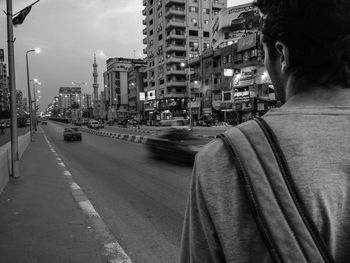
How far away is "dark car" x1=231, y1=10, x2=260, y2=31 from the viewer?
62969mm

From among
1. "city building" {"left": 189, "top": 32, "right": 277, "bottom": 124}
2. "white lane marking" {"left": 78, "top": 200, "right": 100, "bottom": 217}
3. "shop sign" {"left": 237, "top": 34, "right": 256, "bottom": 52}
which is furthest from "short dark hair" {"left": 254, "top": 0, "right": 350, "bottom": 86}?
"shop sign" {"left": 237, "top": 34, "right": 256, "bottom": 52}

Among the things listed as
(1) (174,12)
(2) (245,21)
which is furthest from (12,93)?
(1) (174,12)

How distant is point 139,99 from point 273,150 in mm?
100750

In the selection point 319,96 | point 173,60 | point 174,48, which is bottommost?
point 319,96

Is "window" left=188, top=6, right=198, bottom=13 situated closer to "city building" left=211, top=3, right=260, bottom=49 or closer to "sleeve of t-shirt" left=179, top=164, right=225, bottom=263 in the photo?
"city building" left=211, top=3, right=260, bottom=49

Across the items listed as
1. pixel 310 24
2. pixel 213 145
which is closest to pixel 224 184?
pixel 213 145

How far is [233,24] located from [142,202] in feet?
208

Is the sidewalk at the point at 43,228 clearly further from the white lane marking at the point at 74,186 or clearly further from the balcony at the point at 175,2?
the balcony at the point at 175,2

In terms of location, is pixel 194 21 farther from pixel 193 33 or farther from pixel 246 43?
pixel 246 43

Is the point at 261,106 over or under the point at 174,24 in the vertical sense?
under

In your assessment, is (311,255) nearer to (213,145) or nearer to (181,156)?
(213,145)

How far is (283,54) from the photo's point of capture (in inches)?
48.6

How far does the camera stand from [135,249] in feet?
17.1

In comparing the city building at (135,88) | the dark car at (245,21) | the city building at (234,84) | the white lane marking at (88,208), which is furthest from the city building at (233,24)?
the white lane marking at (88,208)
